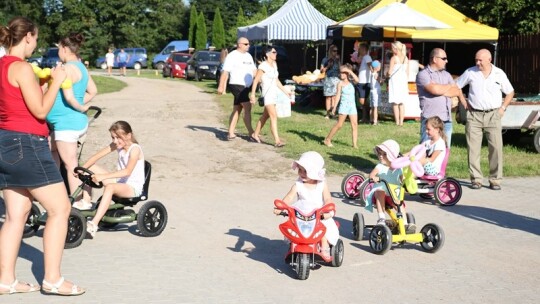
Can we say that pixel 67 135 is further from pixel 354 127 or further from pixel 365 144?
pixel 365 144

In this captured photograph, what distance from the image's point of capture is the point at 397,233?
8.05m

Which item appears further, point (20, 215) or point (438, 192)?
point (438, 192)

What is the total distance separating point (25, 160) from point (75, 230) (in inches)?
77.8

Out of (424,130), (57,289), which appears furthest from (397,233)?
(57,289)

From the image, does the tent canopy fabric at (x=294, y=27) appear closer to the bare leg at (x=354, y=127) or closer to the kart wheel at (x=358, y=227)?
the bare leg at (x=354, y=127)

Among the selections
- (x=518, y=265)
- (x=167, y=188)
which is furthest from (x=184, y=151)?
(x=518, y=265)

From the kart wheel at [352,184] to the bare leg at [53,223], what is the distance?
514 cm

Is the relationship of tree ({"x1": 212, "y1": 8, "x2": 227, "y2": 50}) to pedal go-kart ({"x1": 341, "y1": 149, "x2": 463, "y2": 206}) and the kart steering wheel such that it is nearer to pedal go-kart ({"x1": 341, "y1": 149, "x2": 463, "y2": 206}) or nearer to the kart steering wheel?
pedal go-kart ({"x1": 341, "y1": 149, "x2": 463, "y2": 206})

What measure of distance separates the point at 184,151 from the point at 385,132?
510cm

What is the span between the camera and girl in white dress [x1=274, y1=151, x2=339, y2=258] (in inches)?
275

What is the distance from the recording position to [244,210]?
386 inches

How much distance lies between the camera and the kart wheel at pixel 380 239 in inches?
301

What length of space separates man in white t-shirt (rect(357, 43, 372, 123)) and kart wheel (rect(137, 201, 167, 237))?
11.8 metres

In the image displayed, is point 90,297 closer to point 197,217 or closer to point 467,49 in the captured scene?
point 197,217
